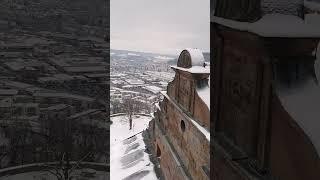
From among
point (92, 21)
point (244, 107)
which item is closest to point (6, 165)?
point (92, 21)

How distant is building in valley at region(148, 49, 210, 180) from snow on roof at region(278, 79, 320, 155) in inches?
167

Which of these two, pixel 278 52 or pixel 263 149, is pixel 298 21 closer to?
pixel 278 52

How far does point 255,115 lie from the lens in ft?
8.90

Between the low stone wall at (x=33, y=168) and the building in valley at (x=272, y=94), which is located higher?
the building in valley at (x=272, y=94)

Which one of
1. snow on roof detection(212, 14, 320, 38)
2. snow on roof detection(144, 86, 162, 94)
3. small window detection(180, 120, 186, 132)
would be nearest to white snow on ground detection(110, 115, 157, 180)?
small window detection(180, 120, 186, 132)

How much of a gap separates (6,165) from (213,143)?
8.80 feet

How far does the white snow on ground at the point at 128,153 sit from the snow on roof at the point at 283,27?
8.40m

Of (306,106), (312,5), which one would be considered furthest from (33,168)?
(312,5)

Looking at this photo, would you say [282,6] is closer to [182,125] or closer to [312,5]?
[312,5]

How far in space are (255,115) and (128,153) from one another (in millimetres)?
10734

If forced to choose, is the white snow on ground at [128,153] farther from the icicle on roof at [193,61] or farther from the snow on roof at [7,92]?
the snow on roof at [7,92]

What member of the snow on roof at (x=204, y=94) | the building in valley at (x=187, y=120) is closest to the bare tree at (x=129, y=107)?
the building in valley at (x=187, y=120)

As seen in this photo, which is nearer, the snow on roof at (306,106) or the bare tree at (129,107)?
the snow on roof at (306,106)

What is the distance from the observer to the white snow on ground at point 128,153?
422 inches
